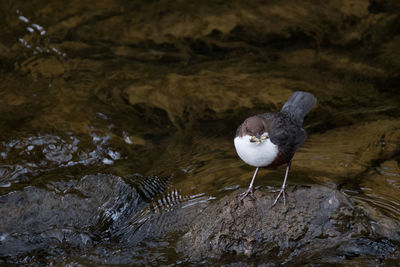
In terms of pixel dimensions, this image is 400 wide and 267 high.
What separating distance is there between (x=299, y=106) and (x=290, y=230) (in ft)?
3.83

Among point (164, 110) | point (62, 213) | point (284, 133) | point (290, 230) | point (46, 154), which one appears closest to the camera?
point (290, 230)

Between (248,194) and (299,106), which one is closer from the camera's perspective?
(248,194)

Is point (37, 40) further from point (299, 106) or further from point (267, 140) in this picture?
point (267, 140)

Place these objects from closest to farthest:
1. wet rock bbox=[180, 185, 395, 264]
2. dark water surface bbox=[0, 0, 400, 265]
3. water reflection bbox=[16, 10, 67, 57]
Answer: wet rock bbox=[180, 185, 395, 264], dark water surface bbox=[0, 0, 400, 265], water reflection bbox=[16, 10, 67, 57]

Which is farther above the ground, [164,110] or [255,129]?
[255,129]

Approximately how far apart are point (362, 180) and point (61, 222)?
103 inches

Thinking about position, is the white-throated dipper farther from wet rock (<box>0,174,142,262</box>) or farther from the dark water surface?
wet rock (<box>0,174,142,262</box>)

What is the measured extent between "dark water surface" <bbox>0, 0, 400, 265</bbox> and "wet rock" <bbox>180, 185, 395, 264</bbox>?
12 centimetres

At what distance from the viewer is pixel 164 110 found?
18.7ft

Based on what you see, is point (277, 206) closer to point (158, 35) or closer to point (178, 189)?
point (178, 189)

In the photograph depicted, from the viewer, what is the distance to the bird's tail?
3.88m

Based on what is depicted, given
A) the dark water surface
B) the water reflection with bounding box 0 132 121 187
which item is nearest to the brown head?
the dark water surface

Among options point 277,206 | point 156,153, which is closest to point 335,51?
point 156,153

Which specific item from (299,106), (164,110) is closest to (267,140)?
(299,106)
